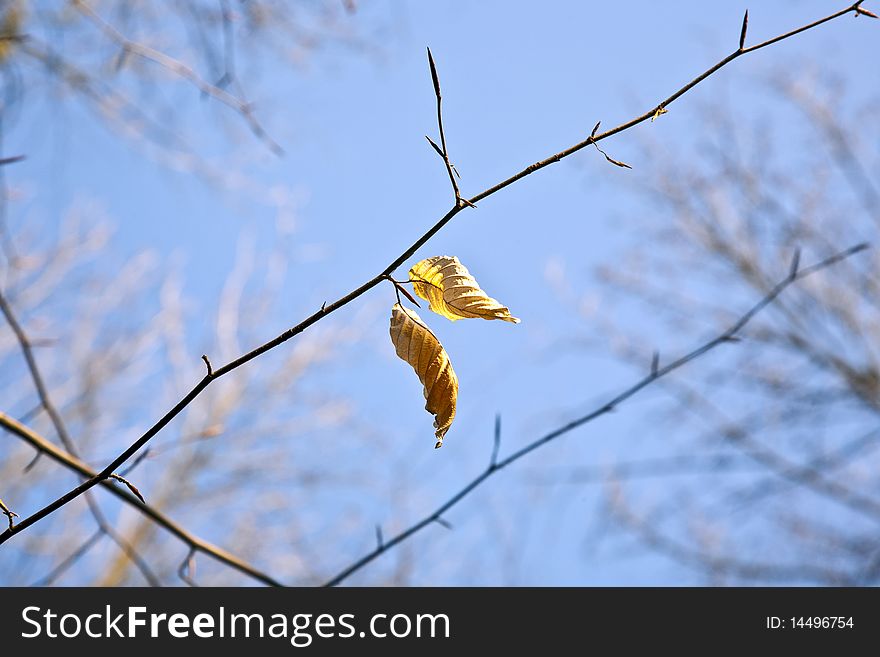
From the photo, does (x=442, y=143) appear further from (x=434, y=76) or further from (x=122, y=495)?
(x=122, y=495)

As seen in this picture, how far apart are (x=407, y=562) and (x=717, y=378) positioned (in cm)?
306

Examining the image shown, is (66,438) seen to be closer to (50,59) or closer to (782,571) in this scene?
(50,59)

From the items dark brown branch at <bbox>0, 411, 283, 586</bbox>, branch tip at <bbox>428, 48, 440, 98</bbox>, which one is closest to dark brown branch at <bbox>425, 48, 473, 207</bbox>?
branch tip at <bbox>428, 48, 440, 98</bbox>

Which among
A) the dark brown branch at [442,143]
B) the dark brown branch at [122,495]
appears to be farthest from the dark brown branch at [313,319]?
the dark brown branch at [122,495]

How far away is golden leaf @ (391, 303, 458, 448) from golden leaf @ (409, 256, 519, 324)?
32mm

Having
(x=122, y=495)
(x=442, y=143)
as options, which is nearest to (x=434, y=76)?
(x=442, y=143)

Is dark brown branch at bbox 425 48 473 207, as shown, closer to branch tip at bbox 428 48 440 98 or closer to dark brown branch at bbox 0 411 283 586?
branch tip at bbox 428 48 440 98

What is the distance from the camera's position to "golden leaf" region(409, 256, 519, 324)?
88 cm

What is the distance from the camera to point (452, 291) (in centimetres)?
89

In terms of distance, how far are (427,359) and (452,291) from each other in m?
0.08

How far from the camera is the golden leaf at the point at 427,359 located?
89 centimetres

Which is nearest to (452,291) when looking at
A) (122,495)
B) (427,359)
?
(427,359)

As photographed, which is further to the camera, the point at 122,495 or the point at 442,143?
the point at 122,495

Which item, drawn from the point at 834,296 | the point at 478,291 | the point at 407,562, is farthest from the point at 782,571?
the point at 478,291
